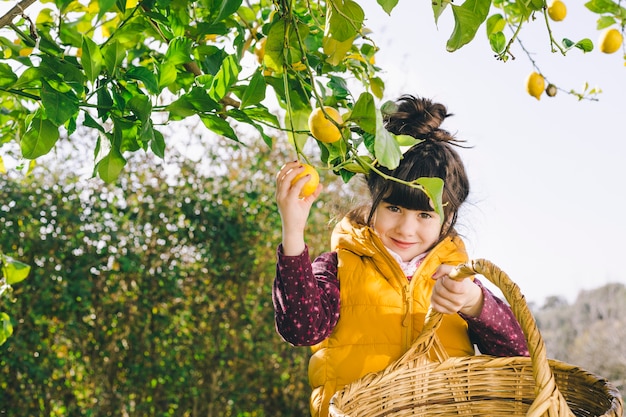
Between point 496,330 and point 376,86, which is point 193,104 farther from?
point 496,330

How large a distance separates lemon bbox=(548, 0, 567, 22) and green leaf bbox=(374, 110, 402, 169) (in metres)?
0.40

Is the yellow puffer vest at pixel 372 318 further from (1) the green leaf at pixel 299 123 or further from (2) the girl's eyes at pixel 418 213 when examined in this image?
(1) the green leaf at pixel 299 123

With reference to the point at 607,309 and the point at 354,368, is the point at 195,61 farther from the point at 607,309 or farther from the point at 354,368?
the point at 607,309

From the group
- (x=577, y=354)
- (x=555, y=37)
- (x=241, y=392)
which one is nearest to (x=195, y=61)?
(x=555, y=37)

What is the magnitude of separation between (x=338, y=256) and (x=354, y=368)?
26cm

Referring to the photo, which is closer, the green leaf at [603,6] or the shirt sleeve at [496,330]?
the green leaf at [603,6]

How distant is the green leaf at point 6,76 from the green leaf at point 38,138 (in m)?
0.05

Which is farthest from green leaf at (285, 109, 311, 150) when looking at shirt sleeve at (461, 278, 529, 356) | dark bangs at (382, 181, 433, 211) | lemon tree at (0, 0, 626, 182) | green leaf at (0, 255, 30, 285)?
green leaf at (0, 255, 30, 285)

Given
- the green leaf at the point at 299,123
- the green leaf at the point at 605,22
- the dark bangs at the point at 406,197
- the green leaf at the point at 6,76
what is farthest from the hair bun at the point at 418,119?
the green leaf at the point at 6,76

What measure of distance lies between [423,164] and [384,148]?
823 mm

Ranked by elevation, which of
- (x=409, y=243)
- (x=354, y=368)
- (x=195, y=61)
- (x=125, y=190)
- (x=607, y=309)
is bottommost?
(x=354, y=368)

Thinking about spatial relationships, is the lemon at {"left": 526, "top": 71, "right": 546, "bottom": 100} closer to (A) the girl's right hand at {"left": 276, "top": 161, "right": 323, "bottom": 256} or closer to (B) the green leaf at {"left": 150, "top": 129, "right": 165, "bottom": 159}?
(A) the girl's right hand at {"left": 276, "top": 161, "right": 323, "bottom": 256}

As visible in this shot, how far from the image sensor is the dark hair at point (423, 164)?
4.42 ft

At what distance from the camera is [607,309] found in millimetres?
4336
